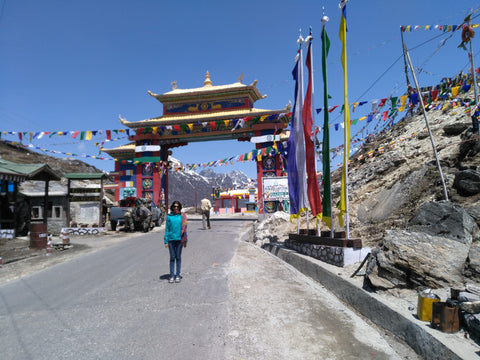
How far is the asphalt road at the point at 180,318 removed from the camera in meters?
3.64

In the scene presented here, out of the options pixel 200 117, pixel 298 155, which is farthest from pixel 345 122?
pixel 200 117

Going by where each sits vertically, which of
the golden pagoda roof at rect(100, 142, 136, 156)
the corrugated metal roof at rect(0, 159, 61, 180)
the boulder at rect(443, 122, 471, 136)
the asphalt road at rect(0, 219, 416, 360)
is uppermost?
the golden pagoda roof at rect(100, 142, 136, 156)

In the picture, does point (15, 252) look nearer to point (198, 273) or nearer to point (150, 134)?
point (198, 273)

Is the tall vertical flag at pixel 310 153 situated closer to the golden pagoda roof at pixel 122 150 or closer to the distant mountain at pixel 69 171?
the distant mountain at pixel 69 171

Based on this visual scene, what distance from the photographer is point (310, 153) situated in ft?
30.5

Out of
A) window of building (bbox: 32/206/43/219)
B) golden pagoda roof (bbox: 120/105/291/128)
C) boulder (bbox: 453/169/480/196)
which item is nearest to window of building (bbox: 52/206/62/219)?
window of building (bbox: 32/206/43/219)

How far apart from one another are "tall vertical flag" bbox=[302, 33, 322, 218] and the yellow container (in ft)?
16.0

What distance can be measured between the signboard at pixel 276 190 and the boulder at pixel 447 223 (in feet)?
34.5

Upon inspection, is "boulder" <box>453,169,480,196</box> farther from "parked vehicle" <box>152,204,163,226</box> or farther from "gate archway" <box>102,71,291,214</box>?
"gate archway" <box>102,71,291,214</box>

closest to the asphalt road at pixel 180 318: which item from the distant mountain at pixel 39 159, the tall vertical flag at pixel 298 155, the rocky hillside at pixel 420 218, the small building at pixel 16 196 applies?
the rocky hillside at pixel 420 218

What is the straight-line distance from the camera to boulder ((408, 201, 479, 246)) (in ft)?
19.3

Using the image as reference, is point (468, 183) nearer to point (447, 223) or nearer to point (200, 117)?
point (447, 223)

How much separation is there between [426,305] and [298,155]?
255 inches

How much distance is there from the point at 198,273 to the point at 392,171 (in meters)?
10.5
